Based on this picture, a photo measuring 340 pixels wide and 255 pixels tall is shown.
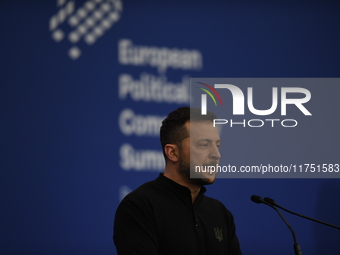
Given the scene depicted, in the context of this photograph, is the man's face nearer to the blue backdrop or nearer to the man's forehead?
the man's forehead

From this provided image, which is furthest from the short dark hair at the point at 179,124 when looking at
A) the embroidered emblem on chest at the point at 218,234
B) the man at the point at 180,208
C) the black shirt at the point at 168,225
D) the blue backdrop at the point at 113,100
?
the blue backdrop at the point at 113,100

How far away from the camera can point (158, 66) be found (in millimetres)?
3537

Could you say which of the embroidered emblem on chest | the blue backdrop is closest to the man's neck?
the embroidered emblem on chest

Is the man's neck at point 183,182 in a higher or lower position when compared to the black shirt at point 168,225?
higher

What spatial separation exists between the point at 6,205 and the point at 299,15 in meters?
2.61

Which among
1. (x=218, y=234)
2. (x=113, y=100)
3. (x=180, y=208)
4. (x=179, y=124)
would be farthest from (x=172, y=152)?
(x=113, y=100)

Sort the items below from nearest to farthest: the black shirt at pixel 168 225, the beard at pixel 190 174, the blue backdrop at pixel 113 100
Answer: the black shirt at pixel 168 225
the beard at pixel 190 174
the blue backdrop at pixel 113 100

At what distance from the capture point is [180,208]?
2014 millimetres

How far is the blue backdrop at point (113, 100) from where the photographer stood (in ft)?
11.1

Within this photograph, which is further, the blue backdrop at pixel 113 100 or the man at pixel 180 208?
the blue backdrop at pixel 113 100

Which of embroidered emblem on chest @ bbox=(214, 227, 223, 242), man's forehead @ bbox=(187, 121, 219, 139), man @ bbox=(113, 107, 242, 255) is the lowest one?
embroidered emblem on chest @ bbox=(214, 227, 223, 242)

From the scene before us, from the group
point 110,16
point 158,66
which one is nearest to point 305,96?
point 158,66

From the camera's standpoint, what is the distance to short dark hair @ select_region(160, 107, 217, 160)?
2.10m

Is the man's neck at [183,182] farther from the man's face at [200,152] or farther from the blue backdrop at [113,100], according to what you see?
the blue backdrop at [113,100]
